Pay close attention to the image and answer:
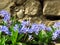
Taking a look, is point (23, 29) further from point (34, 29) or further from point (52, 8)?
point (52, 8)

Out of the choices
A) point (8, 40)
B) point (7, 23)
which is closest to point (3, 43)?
point (8, 40)

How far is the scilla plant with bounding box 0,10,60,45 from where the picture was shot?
66.9 inches

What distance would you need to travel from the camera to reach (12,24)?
1813 millimetres

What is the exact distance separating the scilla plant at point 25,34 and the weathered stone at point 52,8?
53 centimetres

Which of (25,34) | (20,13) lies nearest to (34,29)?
(25,34)

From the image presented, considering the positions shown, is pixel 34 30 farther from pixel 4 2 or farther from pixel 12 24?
pixel 4 2

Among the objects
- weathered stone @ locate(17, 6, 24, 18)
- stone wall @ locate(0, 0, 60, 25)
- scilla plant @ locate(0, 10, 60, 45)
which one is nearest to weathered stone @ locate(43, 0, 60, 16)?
stone wall @ locate(0, 0, 60, 25)

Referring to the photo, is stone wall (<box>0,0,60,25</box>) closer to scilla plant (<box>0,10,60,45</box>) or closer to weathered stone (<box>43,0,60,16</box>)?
weathered stone (<box>43,0,60,16</box>)

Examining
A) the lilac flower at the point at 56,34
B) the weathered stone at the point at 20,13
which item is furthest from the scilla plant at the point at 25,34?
the weathered stone at the point at 20,13

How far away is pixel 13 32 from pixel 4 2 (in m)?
0.82

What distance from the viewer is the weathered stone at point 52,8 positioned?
7.81 feet

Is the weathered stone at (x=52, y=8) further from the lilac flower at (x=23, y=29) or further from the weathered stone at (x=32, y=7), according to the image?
the lilac flower at (x=23, y=29)

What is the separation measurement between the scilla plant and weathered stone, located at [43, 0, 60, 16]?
0.53 m

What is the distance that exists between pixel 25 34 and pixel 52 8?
0.75 m
